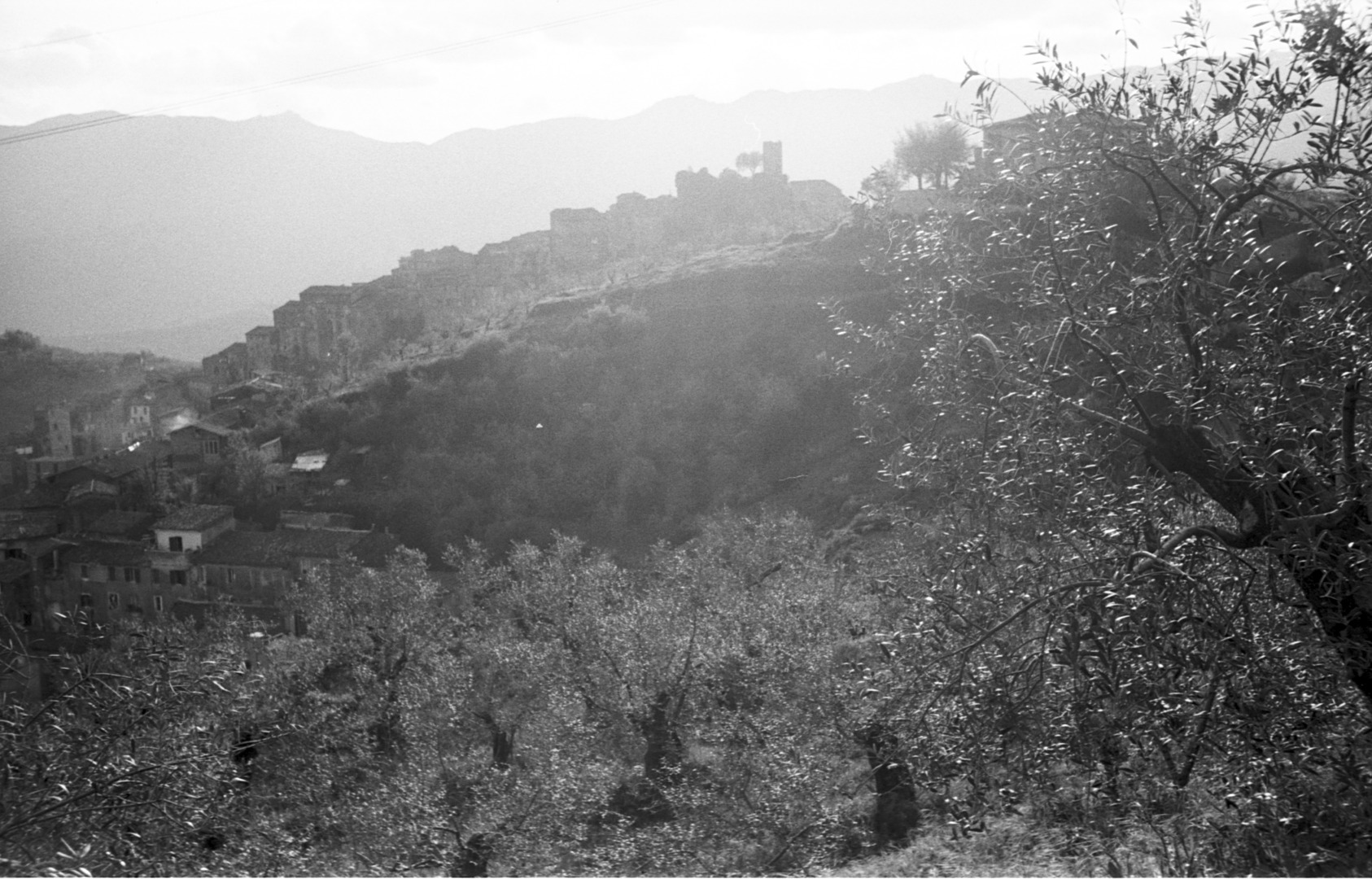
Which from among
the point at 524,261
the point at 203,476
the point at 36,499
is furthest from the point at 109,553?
the point at 524,261

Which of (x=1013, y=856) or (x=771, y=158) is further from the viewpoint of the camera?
(x=771, y=158)

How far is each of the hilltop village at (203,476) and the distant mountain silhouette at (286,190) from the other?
1223mm

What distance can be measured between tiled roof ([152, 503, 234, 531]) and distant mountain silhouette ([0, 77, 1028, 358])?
9.89 ft

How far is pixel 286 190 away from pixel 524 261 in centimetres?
1985

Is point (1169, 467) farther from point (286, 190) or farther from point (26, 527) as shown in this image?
point (286, 190)

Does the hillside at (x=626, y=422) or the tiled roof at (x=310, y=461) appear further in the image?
the hillside at (x=626, y=422)

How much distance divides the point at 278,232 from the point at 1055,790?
24.1m

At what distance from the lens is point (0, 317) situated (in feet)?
41.8

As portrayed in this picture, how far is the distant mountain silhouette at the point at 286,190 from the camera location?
1502cm

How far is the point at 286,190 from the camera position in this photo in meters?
26.5

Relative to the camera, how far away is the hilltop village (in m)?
13.8

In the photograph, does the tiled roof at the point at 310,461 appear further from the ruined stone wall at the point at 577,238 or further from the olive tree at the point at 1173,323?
the ruined stone wall at the point at 577,238

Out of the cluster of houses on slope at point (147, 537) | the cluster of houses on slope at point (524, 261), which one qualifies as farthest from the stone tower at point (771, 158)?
the cluster of houses on slope at point (147, 537)

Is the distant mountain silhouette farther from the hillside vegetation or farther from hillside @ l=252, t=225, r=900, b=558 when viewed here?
hillside @ l=252, t=225, r=900, b=558
